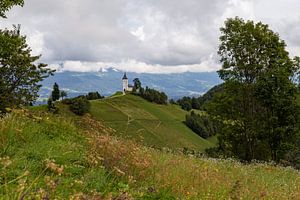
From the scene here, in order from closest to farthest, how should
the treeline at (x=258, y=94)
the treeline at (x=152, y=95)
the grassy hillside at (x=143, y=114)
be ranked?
the treeline at (x=258, y=94) → the grassy hillside at (x=143, y=114) → the treeline at (x=152, y=95)

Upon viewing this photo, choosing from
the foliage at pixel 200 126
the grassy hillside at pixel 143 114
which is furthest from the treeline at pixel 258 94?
the foliage at pixel 200 126

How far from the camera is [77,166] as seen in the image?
23.4ft

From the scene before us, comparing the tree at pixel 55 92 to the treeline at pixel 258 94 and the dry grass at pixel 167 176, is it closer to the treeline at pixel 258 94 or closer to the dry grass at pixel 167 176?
the treeline at pixel 258 94

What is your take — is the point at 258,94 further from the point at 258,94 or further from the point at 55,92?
the point at 55,92

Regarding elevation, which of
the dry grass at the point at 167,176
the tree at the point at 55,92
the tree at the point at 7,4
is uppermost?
the tree at the point at 7,4

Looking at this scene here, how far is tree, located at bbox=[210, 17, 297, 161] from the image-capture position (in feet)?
87.6

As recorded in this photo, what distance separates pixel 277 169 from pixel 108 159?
8.84 meters

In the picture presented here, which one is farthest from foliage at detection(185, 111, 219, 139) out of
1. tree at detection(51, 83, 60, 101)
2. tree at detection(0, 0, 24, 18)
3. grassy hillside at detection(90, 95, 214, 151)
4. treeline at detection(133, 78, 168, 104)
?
tree at detection(0, 0, 24, 18)

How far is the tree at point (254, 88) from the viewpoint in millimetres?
26688

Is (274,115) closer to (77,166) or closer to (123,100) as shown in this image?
(77,166)

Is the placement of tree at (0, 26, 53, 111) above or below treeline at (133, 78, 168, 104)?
above

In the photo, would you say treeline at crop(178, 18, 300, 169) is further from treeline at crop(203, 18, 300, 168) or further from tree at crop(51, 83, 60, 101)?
tree at crop(51, 83, 60, 101)

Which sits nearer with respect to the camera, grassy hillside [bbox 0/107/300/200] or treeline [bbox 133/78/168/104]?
grassy hillside [bbox 0/107/300/200]

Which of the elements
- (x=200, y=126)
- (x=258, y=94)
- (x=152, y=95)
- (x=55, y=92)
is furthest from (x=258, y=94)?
(x=152, y=95)
